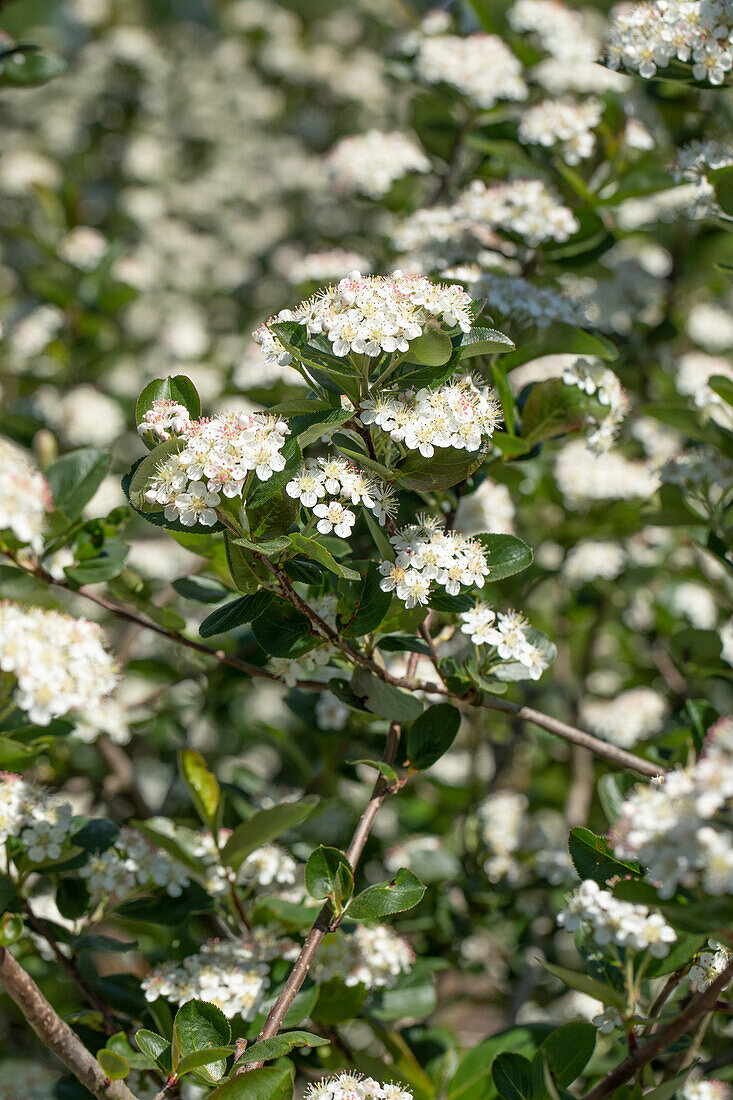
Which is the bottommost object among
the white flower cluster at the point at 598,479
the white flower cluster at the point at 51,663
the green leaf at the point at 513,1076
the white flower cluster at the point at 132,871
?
the white flower cluster at the point at 598,479

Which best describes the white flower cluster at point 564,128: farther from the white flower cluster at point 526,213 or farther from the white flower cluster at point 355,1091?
the white flower cluster at point 355,1091

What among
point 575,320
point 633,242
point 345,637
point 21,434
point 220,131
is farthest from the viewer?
point 220,131

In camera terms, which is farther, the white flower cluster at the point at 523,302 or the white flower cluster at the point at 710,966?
the white flower cluster at the point at 523,302

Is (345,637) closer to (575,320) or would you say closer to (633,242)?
(575,320)

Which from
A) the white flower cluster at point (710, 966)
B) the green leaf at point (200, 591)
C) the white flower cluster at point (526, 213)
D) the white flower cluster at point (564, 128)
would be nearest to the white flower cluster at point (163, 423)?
the green leaf at point (200, 591)

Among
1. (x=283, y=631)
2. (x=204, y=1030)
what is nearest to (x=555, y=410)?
(x=283, y=631)

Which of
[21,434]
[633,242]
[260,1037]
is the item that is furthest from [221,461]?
[633,242]
